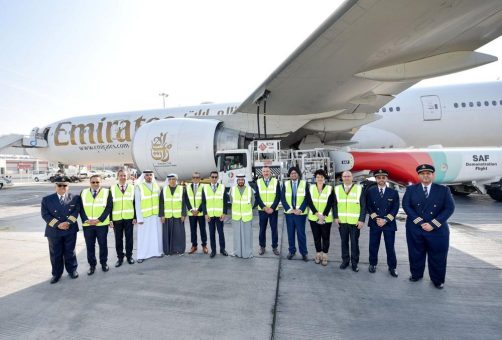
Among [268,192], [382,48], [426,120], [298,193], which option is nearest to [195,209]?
[268,192]

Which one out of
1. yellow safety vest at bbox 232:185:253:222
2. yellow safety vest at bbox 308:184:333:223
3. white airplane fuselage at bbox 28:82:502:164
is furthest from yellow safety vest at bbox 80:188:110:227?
→ white airplane fuselage at bbox 28:82:502:164

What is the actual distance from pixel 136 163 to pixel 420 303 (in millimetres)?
8333

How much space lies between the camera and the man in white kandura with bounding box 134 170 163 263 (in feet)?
15.5

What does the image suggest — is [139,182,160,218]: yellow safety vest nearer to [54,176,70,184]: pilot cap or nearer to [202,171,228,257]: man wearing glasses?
[202,171,228,257]: man wearing glasses

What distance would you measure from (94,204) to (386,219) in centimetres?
449

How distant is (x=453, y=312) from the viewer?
288cm

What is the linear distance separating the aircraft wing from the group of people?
2.09m

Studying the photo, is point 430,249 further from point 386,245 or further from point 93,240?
point 93,240

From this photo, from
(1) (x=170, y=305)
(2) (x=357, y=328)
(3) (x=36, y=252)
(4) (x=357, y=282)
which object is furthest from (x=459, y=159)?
(3) (x=36, y=252)

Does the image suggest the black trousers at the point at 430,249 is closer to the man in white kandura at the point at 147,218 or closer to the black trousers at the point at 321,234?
the black trousers at the point at 321,234

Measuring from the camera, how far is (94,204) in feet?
13.7

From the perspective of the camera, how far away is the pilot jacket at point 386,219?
154 inches

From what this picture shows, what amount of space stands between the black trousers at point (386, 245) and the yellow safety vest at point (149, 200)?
3.74m

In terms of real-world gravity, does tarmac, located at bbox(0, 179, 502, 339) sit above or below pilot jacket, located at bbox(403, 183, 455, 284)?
below
